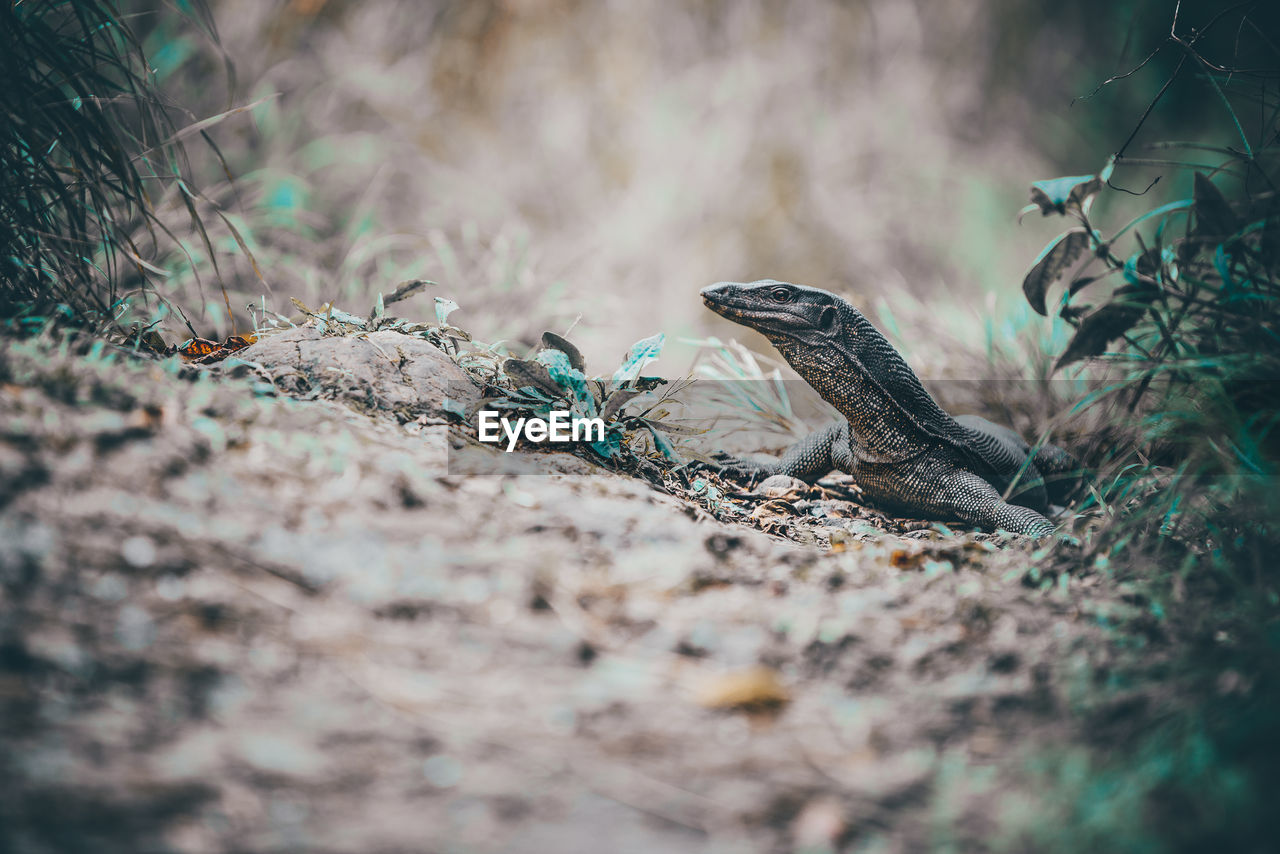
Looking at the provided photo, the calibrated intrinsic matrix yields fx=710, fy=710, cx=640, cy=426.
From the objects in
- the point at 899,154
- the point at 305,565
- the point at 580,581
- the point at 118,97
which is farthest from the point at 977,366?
the point at 899,154

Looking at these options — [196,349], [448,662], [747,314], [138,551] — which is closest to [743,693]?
[448,662]

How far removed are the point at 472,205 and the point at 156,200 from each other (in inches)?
106

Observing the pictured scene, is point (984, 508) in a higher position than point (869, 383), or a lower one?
lower

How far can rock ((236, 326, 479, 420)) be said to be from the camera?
78.4 inches

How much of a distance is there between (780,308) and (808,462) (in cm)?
66

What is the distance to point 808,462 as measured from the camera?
9.22 ft

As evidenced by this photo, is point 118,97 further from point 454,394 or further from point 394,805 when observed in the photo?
point 394,805

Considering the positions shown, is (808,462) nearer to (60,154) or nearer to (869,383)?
(869,383)

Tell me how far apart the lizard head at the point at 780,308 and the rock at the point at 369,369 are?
918 mm

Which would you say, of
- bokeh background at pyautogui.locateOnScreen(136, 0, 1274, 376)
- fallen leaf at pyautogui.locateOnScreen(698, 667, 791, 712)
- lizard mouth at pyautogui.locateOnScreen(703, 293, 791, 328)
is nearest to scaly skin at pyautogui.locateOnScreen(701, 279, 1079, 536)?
lizard mouth at pyautogui.locateOnScreen(703, 293, 791, 328)

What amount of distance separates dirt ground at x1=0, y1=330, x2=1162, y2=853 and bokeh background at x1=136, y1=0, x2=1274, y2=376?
393cm

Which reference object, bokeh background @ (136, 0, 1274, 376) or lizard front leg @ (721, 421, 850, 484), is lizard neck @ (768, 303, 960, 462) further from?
bokeh background @ (136, 0, 1274, 376)

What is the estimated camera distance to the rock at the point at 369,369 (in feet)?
6.54

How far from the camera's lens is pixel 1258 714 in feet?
3.33
